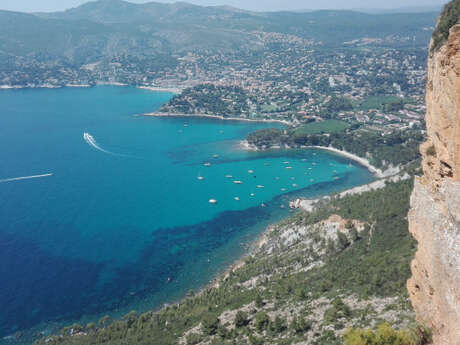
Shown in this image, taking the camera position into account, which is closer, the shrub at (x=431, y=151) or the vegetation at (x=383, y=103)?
the shrub at (x=431, y=151)

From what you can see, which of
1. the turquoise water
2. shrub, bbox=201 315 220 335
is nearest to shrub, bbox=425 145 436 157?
shrub, bbox=201 315 220 335

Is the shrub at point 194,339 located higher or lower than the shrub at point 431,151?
lower

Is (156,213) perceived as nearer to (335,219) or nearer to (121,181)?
(121,181)

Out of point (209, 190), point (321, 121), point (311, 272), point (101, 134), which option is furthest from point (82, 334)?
point (321, 121)

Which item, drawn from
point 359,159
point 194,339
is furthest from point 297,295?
point 359,159

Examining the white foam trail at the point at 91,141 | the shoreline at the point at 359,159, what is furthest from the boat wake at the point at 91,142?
the shoreline at the point at 359,159

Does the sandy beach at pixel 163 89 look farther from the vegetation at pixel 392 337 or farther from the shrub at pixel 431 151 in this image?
the vegetation at pixel 392 337
